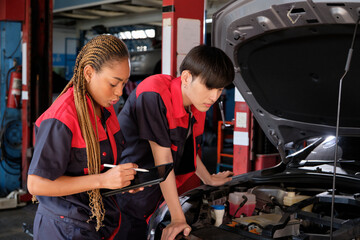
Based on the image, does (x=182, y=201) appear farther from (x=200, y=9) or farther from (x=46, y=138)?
(x=200, y=9)

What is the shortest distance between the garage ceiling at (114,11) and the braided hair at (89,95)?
231 inches

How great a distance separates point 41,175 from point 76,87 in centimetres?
31

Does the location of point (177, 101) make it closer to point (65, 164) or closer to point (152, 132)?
point (152, 132)

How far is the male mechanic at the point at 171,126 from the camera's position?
1.60 meters

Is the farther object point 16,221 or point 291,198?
point 16,221

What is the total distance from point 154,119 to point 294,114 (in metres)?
0.77

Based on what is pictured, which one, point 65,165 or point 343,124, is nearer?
point 65,165

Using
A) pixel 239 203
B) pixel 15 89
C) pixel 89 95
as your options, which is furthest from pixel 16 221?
pixel 89 95

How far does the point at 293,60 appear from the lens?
1869mm

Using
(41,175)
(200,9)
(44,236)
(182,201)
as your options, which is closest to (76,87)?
(41,175)

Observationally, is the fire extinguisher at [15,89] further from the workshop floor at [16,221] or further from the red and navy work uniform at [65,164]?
the red and navy work uniform at [65,164]

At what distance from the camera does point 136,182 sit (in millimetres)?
1332

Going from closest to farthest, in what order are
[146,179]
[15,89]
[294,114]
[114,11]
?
[146,179], [294,114], [15,89], [114,11]

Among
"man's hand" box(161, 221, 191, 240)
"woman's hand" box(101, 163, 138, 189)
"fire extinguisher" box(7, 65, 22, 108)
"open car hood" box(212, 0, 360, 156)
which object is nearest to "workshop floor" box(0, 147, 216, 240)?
"fire extinguisher" box(7, 65, 22, 108)
